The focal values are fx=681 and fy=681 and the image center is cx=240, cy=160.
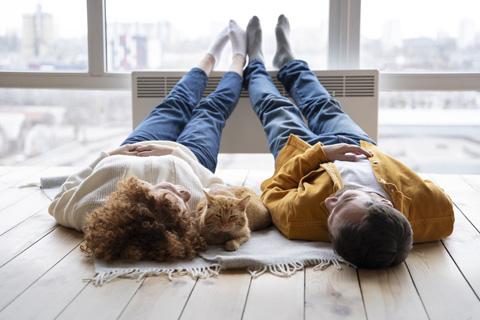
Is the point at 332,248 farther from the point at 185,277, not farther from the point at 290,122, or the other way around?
the point at 290,122

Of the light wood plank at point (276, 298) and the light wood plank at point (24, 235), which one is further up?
the light wood plank at point (24, 235)

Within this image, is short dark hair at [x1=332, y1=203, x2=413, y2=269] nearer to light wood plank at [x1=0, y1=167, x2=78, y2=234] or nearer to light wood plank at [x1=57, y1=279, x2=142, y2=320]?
light wood plank at [x1=57, y1=279, x2=142, y2=320]

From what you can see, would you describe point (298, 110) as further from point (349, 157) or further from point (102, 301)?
point (102, 301)

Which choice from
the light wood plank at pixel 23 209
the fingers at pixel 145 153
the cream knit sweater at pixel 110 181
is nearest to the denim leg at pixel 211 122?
the fingers at pixel 145 153

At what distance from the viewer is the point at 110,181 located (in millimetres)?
2178

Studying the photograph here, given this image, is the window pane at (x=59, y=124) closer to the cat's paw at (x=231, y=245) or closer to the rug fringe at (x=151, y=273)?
the cat's paw at (x=231, y=245)

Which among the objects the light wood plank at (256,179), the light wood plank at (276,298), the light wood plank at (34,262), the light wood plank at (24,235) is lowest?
the light wood plank at (276,298)

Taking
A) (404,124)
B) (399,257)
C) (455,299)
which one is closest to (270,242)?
(399,257)

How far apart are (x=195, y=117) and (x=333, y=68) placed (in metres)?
0.95

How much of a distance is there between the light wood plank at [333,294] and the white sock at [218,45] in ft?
5.62

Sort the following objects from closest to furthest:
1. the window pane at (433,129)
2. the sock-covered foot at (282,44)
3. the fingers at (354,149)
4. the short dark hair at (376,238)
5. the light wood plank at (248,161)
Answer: the short dark hair at (376,238) → the fingers at (354,149) → the sock-covered foot at (282,44) → the window pane at (433,129) → the light wood plank at (248,161)

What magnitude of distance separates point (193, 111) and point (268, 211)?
84 centimetres

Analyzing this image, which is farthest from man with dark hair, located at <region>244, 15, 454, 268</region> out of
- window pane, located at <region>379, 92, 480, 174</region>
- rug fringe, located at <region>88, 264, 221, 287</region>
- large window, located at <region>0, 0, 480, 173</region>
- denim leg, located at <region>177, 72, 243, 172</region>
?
window pane, located at <region>379, 92, 480, 174</region>

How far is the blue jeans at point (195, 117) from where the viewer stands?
2668mm
